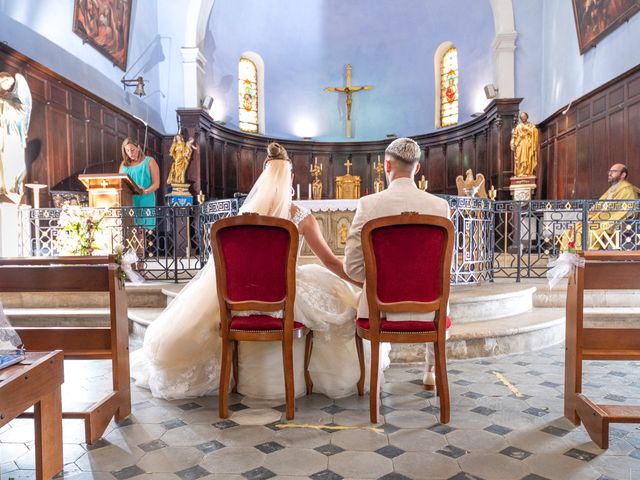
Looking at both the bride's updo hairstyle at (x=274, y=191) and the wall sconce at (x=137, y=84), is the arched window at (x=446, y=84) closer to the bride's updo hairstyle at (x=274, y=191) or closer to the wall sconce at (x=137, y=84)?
the wall sconce at (x=137, y=84)

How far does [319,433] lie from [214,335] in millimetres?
976

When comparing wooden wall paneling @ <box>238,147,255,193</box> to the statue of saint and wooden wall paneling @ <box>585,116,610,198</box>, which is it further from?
wooden wall paneling @ <box>585,116,610,198</box>

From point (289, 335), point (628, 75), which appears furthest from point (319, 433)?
point (628, 75)

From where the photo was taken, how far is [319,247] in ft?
10.4

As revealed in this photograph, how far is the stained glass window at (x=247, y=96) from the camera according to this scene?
1321cm

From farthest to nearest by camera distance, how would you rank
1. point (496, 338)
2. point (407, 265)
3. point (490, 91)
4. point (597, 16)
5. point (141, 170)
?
point (490, 91) → point (597, 16) → point (141, 170) → point (496, 338) → point (407, 265)

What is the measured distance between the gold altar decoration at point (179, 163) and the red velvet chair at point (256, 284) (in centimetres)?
839

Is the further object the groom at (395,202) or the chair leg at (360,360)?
the chair leg at (360,360)

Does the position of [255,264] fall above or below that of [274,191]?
below

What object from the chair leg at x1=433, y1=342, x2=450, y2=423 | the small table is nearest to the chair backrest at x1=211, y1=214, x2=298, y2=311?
the chair leg at x1=433, y1=342, x2=450, y2=423

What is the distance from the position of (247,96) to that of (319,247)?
11.0 meters

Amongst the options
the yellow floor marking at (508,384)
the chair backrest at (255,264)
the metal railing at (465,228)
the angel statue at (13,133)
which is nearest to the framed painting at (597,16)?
the metal railing at (465,228)

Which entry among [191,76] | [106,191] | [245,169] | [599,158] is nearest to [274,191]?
[106,191]

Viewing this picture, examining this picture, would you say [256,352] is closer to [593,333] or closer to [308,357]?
[308,357]
